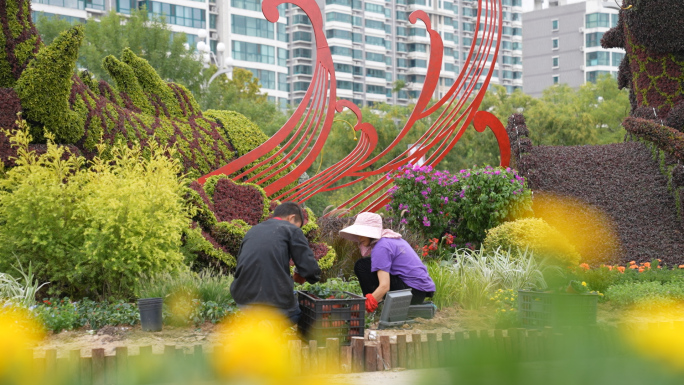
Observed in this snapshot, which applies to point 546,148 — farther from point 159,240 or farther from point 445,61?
point 445,61

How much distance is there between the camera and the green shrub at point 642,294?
6643 millimetres

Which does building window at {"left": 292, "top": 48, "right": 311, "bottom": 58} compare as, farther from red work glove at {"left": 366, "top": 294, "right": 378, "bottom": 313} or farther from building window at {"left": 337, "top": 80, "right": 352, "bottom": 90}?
red work glove at {"left": 366, "top": 294, "right": 378, "bottom": 313}

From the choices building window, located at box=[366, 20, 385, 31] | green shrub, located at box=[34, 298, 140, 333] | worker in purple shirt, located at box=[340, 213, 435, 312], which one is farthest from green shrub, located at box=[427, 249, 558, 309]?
building window, located at box=[366, 20, 385, 31]

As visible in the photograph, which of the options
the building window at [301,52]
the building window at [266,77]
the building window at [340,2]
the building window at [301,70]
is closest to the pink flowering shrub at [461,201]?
the building window at [266,77]

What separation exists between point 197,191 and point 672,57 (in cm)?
927

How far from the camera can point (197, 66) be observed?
67.7ft

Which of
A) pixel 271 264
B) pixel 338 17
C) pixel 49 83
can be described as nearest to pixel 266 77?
pixel 338 17

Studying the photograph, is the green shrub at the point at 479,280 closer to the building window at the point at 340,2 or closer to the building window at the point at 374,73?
the building window at the point at 340,2

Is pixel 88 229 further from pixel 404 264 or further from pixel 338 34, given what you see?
pixel 338 34

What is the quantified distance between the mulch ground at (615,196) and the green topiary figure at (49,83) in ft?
24.1

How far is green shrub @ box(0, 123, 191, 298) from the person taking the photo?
21.2 feet

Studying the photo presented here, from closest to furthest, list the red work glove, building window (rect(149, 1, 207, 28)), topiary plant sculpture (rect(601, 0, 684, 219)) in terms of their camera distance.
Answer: the red work glove < topiary plant sculpture (rect(601, 0, 684, 219)) < building window (rect(149, 1, 207, 28))

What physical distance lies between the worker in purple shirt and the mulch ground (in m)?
5.10

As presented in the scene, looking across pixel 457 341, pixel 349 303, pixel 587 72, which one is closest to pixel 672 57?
pixel 349 303
